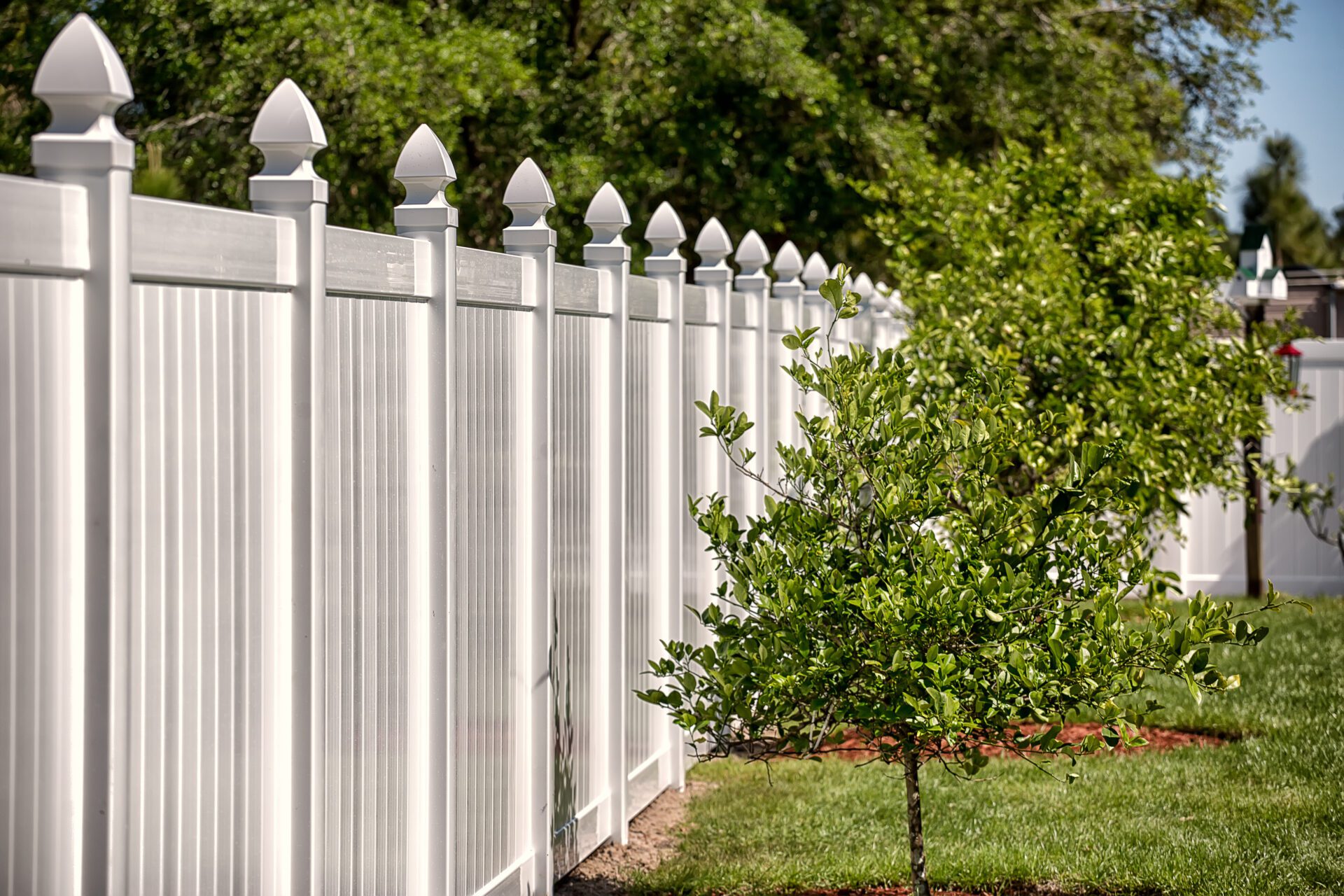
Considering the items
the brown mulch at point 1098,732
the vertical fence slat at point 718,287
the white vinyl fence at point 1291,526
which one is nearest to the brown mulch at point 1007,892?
the brown mulch at point 1098,732

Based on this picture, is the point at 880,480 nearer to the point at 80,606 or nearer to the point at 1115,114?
the point at 80,606

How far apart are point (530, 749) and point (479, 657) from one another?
0.54m

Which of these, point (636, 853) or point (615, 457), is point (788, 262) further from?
point (636, 853)

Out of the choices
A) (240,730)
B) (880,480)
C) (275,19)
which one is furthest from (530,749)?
(275,19)

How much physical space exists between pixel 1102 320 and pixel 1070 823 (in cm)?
297

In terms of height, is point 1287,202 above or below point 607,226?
above

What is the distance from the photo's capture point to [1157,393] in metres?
7.34

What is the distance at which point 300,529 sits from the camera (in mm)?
2844

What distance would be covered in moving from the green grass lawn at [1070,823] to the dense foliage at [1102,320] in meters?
1.36

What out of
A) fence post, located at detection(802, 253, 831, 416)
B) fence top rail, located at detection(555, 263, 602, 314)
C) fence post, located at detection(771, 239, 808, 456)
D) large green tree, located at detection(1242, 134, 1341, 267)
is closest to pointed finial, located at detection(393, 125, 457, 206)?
fence top rail, located at detection(555, 263, 602, 314)

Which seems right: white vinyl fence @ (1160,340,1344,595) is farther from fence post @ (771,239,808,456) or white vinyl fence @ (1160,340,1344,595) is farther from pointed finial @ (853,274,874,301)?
fence post @ (771,239,808,456)

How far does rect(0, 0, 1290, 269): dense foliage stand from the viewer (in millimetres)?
12562

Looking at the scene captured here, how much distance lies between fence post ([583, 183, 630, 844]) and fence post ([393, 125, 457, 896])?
150 cm

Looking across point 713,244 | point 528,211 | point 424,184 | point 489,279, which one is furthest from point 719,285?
point 424,184
